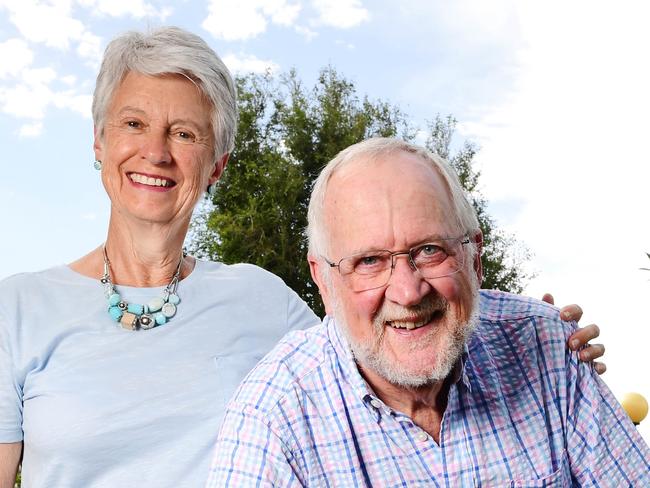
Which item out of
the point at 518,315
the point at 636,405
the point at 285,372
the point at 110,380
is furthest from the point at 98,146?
the point at 636,405

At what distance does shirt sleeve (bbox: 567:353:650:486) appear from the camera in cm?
221

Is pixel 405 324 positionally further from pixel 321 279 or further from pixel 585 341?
pixel 585 341

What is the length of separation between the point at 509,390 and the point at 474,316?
0.30m

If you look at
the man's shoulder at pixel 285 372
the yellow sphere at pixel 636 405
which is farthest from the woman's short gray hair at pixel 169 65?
the yellow sphere at pixel 636 405

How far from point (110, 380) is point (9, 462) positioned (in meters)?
0.41

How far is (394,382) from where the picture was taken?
80.4 inches

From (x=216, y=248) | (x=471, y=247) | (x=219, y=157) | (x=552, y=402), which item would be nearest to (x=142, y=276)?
(x=219, y=157)

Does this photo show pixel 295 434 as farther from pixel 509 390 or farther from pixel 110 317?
pixel 110 317

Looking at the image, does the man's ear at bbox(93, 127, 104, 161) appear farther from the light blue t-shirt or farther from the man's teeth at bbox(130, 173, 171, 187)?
the light blue t-shirt

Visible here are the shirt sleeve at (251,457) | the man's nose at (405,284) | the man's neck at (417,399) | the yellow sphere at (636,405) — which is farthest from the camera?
the yellow sphere at (636,405)

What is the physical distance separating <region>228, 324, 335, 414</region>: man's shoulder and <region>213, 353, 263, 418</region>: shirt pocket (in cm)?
39

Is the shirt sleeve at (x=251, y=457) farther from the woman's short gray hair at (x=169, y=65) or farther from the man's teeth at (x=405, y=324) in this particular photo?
the woman's short gray hair at (x=169, y=65)

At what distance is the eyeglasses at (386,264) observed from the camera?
78.6 inches

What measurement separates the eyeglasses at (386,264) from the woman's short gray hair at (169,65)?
0.85 metres
